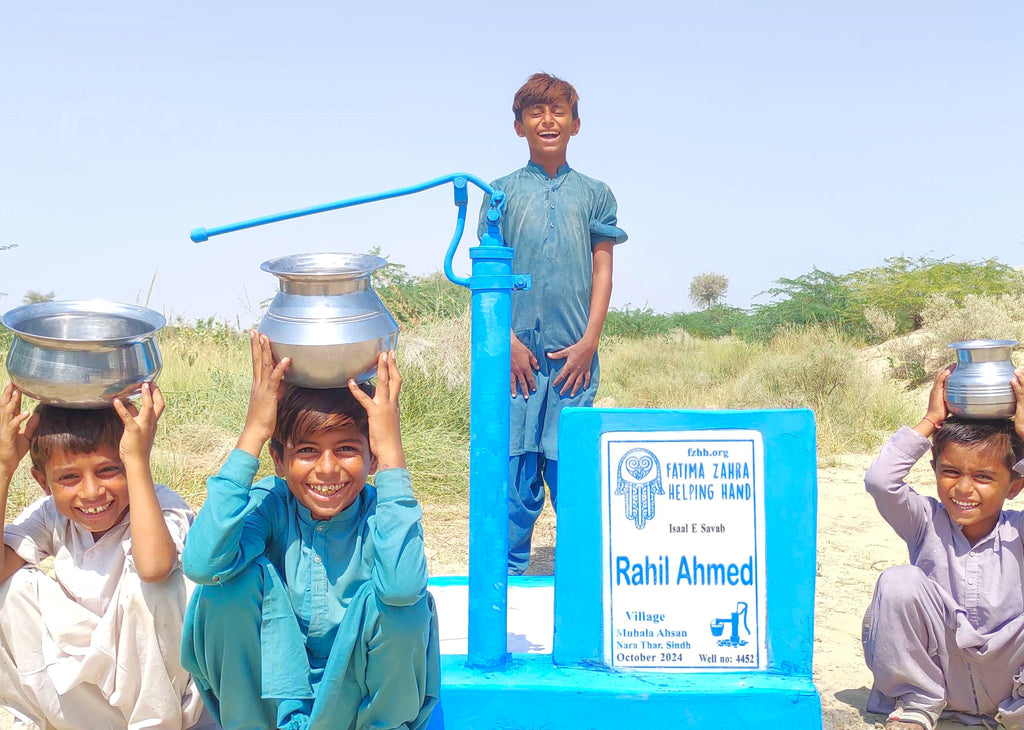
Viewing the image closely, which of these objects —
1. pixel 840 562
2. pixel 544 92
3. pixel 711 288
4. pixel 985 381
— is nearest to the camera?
pixel 985 381

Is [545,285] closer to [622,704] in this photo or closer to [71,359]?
[622,704]

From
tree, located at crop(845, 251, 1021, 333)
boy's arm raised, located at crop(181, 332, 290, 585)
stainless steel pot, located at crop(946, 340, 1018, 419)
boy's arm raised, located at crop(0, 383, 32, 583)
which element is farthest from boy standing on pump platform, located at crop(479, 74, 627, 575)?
tree, located at crop(845, 251, 1021, 333)

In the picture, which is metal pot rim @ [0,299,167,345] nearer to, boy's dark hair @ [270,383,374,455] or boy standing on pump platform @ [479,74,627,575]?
boy's dark hair @ [270,383,374,455]

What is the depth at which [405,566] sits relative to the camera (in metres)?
2.10

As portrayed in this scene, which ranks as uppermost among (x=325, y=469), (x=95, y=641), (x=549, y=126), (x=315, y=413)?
(x=549, y=126)

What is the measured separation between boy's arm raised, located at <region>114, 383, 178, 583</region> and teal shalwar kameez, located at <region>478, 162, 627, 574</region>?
162cm

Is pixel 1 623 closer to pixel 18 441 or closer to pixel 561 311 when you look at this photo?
pixel 18 441

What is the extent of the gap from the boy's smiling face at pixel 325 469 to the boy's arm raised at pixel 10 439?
0.72m

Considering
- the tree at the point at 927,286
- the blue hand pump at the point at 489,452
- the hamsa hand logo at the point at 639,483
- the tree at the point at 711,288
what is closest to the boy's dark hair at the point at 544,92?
the blue hand pump at the point at 489,452

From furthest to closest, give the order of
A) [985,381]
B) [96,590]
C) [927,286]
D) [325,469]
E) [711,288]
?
[711,288] → [927,286] → [985,381] → [96,590] → [325,469]

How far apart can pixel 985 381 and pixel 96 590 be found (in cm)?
251

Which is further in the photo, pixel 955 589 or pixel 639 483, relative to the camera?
pixel 955 589

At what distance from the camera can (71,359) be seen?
232cm

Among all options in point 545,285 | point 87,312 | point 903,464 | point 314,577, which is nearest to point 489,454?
point 314,577
